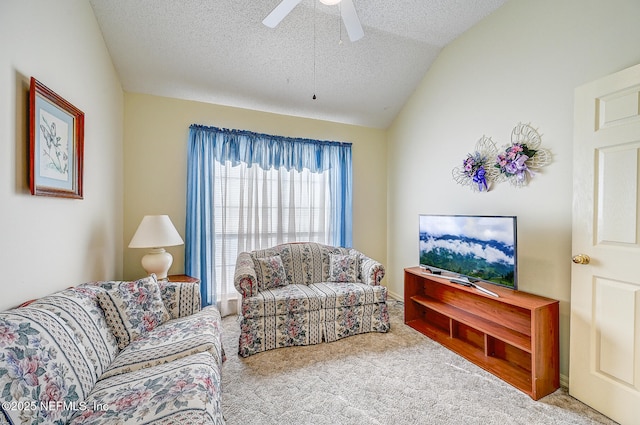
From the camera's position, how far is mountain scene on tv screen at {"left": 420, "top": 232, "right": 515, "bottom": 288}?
2105mm

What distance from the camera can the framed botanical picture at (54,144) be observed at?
143cm

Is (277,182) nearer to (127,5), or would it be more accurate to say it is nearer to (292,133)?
(292,133)

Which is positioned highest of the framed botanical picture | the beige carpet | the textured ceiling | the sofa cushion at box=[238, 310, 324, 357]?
the textured ceiling

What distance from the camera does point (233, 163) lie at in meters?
3.30

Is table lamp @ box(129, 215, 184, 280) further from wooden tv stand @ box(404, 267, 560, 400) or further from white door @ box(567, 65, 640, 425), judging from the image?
white door @ box(567, 65, 640, 425)

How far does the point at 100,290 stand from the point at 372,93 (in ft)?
11.1

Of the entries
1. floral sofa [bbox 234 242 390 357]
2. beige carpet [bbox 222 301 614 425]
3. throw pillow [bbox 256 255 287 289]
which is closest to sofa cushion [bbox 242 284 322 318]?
floral sofa [bbox 234 242 390 357]

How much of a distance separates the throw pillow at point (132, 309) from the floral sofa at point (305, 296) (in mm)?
686

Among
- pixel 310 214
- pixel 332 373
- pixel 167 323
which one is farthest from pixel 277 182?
pixel 332 373

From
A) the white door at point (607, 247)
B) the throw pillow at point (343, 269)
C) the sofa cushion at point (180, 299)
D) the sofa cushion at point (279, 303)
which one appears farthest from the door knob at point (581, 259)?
the sofa cushion at point (180, 299)

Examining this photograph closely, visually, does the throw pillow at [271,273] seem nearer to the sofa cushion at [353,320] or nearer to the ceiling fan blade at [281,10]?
the sofa cushion at [353,320]

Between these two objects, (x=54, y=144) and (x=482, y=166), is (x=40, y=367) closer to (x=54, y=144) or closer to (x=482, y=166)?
(x=54, y=144)

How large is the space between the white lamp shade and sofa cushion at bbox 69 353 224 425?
1.28 meters

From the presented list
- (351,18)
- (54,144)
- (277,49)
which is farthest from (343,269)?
(54,144)
